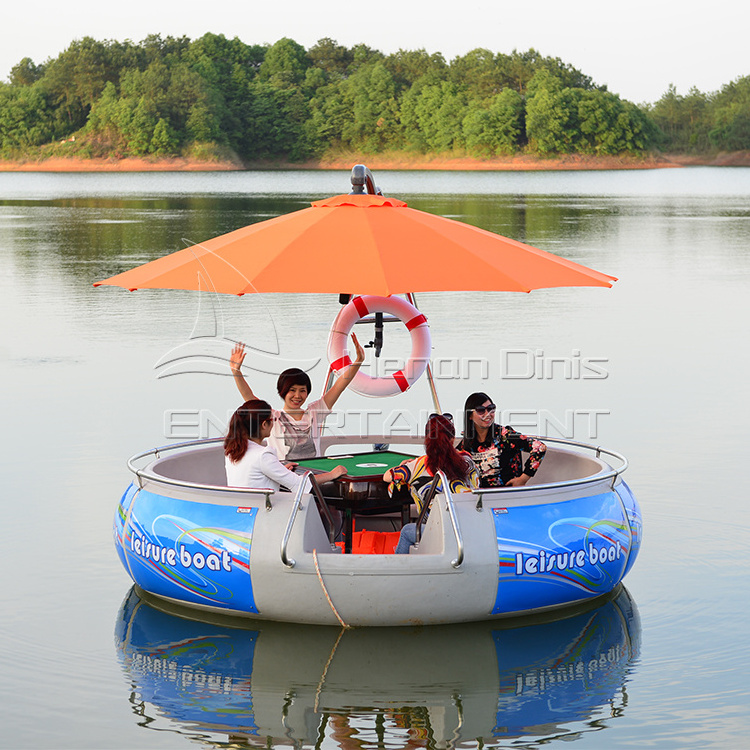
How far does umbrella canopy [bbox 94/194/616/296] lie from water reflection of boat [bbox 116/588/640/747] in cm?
206

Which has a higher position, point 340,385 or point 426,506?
point 340,385

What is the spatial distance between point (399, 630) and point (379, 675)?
0.59 metres

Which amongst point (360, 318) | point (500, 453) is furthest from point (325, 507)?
point (360, 318)

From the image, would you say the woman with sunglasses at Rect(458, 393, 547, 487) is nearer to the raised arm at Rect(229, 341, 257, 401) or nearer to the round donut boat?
the round donut boat

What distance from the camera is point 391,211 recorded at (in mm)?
8469

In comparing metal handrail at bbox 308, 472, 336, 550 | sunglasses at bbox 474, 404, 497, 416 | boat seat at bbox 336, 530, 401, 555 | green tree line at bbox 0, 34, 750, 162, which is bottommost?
boat seat at bbox 336, 530, 401, 555

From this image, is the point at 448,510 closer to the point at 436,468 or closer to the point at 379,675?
the point at 436,468

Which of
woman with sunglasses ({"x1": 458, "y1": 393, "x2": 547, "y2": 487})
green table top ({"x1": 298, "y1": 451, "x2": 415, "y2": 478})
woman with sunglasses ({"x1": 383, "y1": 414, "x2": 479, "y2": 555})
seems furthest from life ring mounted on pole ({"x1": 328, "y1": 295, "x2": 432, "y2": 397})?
woman with sunglasses ({"x1": 383, "y1": 414, "x2": 479, "y2": 555})

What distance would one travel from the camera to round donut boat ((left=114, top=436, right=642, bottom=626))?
23.4 ft

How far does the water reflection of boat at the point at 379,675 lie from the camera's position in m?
6.34

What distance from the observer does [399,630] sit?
7441 mm

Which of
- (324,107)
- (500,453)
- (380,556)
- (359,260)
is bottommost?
(380,556)

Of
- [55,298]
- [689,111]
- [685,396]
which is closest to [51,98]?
[689,111]

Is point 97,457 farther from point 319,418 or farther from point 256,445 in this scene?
point 256,445
